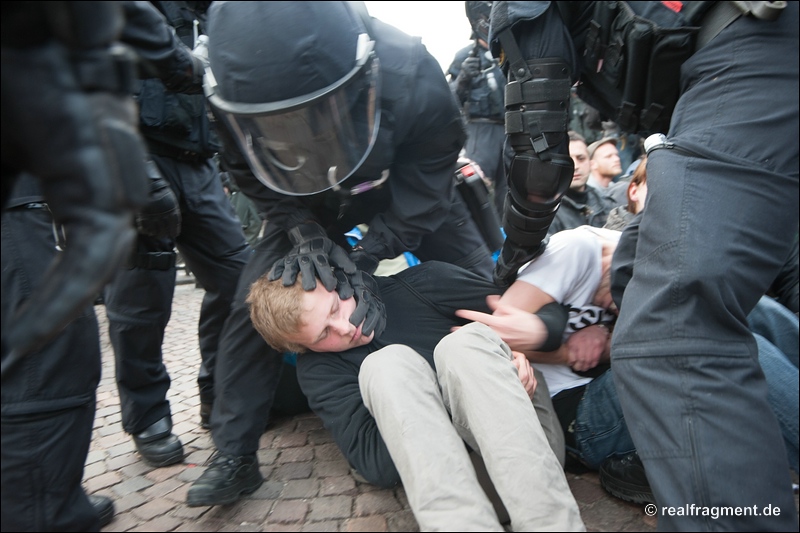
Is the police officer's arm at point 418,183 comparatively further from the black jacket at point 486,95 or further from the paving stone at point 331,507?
the black jacket at point 486,95

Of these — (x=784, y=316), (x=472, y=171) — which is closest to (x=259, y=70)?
(x=472, y=171)

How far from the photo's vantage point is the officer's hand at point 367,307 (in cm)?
173

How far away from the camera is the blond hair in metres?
1.66

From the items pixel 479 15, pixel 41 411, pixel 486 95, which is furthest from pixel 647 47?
pixel 486 95

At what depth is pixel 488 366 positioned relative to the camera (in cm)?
145

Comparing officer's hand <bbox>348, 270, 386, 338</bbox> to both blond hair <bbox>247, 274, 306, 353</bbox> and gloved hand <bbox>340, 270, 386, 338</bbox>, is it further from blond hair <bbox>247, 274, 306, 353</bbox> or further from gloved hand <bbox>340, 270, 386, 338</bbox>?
blond hair <bbox>247, 274, 306, 353</bbox>

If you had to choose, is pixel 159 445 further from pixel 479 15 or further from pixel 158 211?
pixel 479 15

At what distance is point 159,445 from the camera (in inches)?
82.0

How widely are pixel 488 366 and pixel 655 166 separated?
2.05 ft

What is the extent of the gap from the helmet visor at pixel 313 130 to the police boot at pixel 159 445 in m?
1.08

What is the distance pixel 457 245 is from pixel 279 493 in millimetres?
1195

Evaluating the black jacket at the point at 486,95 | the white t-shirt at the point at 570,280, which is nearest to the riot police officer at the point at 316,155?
the white t-shirt at the point at 570,280

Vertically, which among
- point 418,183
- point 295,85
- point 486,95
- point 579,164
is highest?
point 295,85

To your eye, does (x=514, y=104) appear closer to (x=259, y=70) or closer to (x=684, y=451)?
(x=259, y=70)
